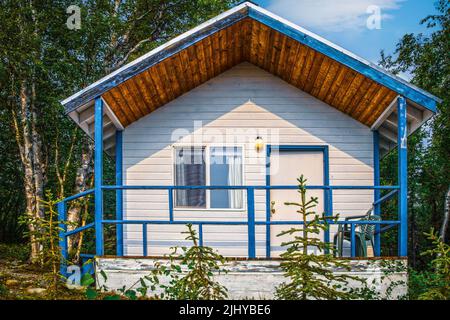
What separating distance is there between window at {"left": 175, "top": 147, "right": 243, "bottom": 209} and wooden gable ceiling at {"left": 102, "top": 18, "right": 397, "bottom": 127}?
1.18m

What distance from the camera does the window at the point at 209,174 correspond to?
9.54 m

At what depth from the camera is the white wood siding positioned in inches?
376

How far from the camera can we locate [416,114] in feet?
26.9

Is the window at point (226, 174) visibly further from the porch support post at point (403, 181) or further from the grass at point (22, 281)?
the grass at point (22, 281)

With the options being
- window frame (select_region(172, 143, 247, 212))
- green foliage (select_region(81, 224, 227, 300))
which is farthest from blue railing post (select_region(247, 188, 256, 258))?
window frame (select_region(172, 143, 247, 212))

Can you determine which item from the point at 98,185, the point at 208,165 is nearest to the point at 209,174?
the point at 208,165

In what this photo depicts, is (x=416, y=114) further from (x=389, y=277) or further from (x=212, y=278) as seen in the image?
(x=212, y=278)

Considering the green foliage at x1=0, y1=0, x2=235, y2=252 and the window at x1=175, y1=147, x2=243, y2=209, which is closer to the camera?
the window at x1=175, y1=147, x2=243, y2=209

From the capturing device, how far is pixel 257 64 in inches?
379

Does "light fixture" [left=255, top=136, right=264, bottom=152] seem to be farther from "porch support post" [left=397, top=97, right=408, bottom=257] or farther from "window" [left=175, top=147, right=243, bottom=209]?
"porch support post" [left=397, top=97, right=408, bottom=257]

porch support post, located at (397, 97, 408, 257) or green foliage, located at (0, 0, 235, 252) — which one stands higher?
green foliage, located at (0, 0, 235, 252)

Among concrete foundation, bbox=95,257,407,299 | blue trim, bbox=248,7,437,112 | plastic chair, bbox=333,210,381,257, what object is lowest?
concrete foundation, bbox=95,257,407,299

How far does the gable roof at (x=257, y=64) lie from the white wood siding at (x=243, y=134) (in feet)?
0.75
